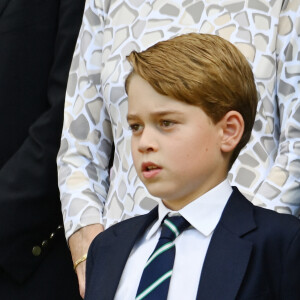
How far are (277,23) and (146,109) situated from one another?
71cm

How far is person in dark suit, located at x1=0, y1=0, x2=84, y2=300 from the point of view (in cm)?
264

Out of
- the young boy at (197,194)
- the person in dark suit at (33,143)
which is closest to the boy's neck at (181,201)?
the young boy at (197,194)

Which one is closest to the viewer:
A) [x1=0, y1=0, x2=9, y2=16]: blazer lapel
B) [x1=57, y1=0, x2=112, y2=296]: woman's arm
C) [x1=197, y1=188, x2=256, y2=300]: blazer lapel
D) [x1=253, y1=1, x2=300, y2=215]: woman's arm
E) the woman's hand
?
[x1=197, y1=188, x2=256, y2=300]: blazer lapel

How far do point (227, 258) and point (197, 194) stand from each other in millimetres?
153

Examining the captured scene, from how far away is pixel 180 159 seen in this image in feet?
5.59

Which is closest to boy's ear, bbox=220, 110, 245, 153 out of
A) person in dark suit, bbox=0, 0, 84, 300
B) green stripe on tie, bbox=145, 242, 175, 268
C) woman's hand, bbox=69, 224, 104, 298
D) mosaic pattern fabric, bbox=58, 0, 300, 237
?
green stripe on tie, bbox=145, 242, 175, 268

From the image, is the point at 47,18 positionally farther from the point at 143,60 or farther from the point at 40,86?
the point at 143,60

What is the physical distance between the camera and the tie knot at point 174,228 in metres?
1.73

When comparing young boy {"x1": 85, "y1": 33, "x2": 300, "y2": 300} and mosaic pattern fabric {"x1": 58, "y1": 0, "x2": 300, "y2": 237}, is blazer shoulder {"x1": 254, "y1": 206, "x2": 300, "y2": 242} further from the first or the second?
mosaic pattern fabric {"x1": 58, "y1": 0, "x2": 300, "y2": 237}

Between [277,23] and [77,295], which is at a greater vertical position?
[277,23]

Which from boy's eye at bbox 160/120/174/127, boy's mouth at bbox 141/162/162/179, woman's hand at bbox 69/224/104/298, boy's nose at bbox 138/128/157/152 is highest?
boy's eye at bbox 160/120/174/127

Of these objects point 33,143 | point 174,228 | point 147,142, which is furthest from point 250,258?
point 33,143

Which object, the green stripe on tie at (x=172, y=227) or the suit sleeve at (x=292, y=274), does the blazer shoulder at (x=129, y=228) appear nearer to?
the green stripe on tie at (x=172, y=227)

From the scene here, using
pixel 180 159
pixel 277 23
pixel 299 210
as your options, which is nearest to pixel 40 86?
pixel 277 23
